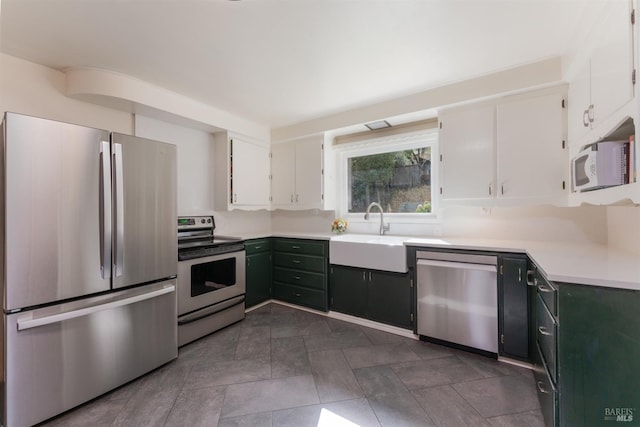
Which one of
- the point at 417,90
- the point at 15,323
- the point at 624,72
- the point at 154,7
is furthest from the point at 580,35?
the point at 15,323

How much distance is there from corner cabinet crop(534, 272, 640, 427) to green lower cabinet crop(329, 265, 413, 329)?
1356mm

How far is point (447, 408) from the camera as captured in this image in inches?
64.8

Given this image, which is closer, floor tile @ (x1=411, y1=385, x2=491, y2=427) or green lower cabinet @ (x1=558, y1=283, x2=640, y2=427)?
green lower cabinet @ (x1=558, y1=283, x2=640, y2=427)

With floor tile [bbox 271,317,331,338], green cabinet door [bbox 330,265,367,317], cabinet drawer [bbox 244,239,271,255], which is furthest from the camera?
cabinet drawer [bbox 244,239,271,255]

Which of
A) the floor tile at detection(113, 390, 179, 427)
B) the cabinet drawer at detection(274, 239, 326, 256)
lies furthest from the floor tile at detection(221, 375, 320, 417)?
the cabinet drawer at detection(274, 239, 326, 256)

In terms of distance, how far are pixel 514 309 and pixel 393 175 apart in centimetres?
191

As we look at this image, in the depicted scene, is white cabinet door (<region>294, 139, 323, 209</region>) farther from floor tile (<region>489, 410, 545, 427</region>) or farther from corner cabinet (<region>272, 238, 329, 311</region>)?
floor tile (<region>489, 410, 545, 427</region>)

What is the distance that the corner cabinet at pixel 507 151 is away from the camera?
6.97 ft

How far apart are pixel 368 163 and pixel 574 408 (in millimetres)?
2907

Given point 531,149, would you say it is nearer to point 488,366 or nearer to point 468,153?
point 468,153

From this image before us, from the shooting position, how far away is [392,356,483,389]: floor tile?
6.23 feet

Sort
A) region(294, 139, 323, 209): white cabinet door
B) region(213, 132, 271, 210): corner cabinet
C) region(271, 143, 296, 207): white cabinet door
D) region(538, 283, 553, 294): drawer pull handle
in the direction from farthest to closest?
1. region(271, 143, 296, 207): white cabinet door
2. region(294, 139, 323, 209): white cabinet door
3. region(213, 132, 271, 210): corner cabinet
4. region(538, 283, 553, 294): drawer pull handle

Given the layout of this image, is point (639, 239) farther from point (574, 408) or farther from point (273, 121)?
point (273, 121)

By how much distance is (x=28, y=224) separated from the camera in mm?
1465
